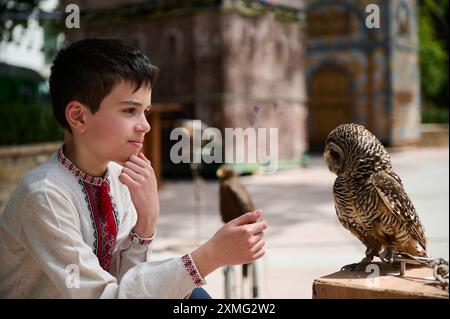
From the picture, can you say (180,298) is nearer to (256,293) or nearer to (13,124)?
(256,293)

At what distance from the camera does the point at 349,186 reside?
5.30 ft

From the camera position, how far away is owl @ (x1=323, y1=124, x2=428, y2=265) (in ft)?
5.26

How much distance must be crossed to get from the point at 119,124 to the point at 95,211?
10.2 inches

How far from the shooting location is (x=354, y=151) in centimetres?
162

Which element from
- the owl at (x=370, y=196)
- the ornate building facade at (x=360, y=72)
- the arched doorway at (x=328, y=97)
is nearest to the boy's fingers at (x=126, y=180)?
the owl at (x=370, y=196)

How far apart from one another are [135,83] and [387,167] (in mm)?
763

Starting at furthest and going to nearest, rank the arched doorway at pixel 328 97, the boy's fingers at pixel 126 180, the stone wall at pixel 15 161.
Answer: the arched doorway at pixel 328 97
the stone wall at pixel 15 161
the boy's fingers at pixel 126 180

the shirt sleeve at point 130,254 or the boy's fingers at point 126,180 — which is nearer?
the boy's fingers at point 126,180

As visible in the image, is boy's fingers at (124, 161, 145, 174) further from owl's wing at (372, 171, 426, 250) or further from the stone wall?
the stone wall

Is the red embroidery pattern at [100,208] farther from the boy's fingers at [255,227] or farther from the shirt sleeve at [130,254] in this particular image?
the boy's fingers at [255,227]

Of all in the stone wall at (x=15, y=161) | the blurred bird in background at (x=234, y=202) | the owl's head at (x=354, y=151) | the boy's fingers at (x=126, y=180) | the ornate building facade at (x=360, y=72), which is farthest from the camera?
the ornate building facade at (x=360, y=72)

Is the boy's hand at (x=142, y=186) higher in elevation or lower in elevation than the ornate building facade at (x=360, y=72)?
lower

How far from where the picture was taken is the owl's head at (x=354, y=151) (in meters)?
1.62

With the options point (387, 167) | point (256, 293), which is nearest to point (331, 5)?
point (256, 293)
